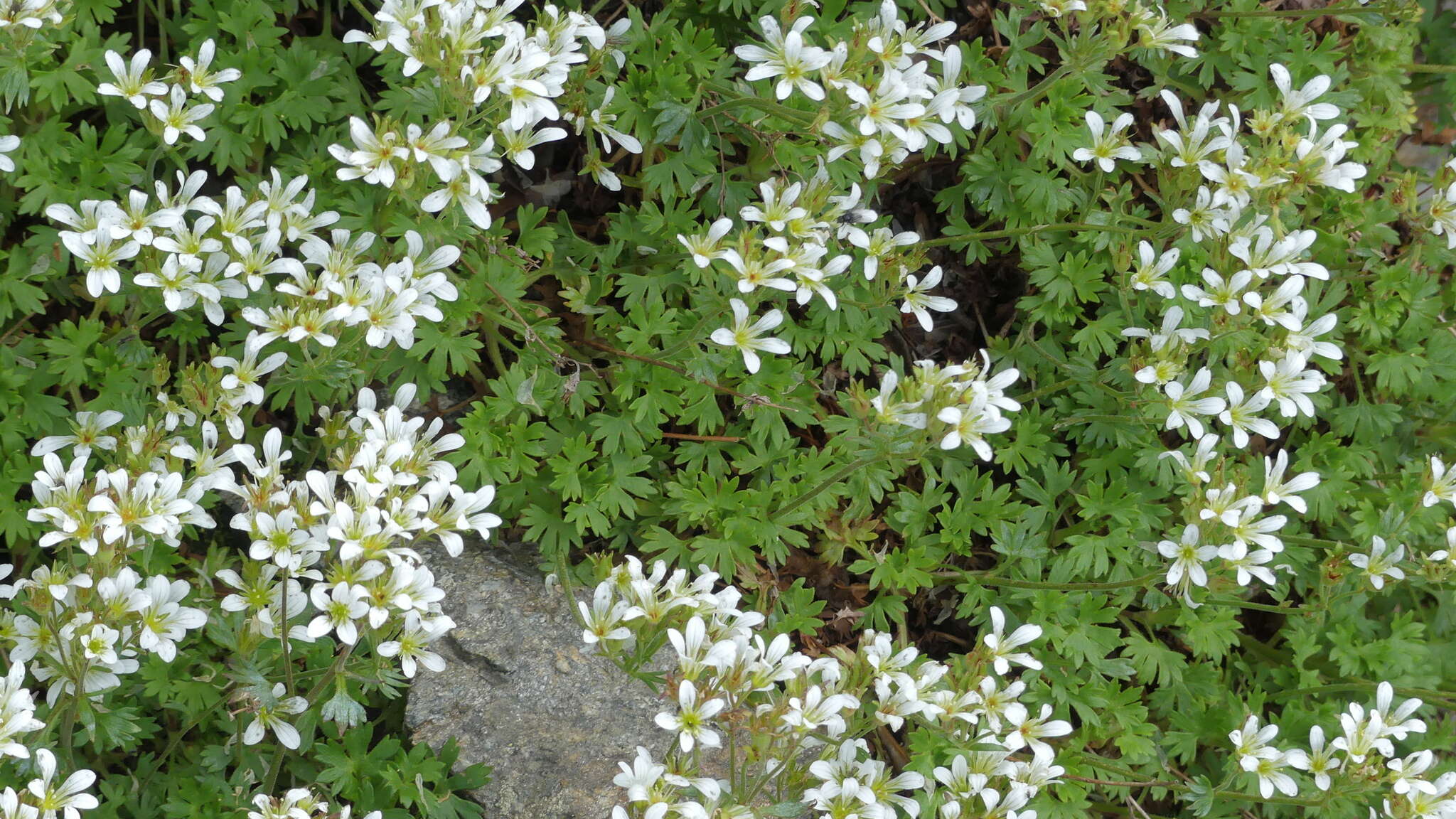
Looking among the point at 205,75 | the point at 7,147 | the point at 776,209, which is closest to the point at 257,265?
the point at 205,75

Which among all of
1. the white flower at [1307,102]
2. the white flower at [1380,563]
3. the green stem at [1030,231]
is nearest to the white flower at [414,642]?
the green stem at [1030,231]

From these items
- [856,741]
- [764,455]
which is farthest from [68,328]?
[856,741]

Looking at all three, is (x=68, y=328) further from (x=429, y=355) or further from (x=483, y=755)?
(x=483, y=755)

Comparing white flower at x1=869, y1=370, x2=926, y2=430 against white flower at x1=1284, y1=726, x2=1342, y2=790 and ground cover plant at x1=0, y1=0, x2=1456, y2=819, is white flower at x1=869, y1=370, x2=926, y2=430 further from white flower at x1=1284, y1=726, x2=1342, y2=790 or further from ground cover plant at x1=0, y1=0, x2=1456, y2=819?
white flower at x1=1284, y1=726, x2=1342, y2=790

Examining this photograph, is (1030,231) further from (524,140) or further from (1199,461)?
(524,140)

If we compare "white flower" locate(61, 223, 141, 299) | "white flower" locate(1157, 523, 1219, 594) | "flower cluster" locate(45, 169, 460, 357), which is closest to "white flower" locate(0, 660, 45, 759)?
"flower cluster" locate(45, 169, 460, 357)
